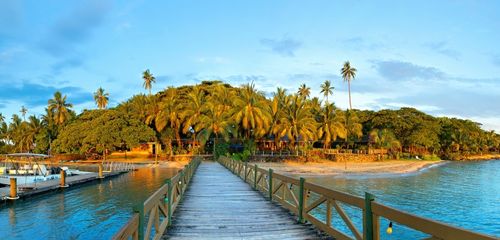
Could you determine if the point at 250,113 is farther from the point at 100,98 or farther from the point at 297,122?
the point at 100,98

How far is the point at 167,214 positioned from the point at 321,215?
1291 cm

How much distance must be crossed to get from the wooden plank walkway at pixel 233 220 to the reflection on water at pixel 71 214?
386cm

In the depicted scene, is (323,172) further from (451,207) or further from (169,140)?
(169,140)

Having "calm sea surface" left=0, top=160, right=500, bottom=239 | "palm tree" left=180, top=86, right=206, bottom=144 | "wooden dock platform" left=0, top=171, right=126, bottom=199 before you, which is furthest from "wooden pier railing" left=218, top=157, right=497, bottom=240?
"palm tree" left=180, top=86, right=206, bottom=144

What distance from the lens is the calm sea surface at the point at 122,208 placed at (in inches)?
695

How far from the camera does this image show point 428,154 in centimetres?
8769

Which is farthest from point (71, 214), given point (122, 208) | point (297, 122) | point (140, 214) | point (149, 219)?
point (297, 122)

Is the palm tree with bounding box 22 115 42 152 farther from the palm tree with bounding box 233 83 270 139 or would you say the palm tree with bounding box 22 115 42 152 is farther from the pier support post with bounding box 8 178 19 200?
the pier support post with bounding box 8 178 19 200

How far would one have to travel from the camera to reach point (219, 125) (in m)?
55.2

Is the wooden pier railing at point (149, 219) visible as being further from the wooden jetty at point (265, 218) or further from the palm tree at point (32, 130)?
the palm tree at point (32, 130)

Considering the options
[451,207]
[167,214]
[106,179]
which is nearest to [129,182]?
[106,179]

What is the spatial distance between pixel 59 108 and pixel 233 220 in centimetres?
7760

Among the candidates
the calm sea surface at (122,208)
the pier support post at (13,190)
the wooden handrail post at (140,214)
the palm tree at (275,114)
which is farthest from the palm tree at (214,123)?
the wooden handrail post at (140,214)

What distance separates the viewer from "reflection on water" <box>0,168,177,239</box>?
17.2m
